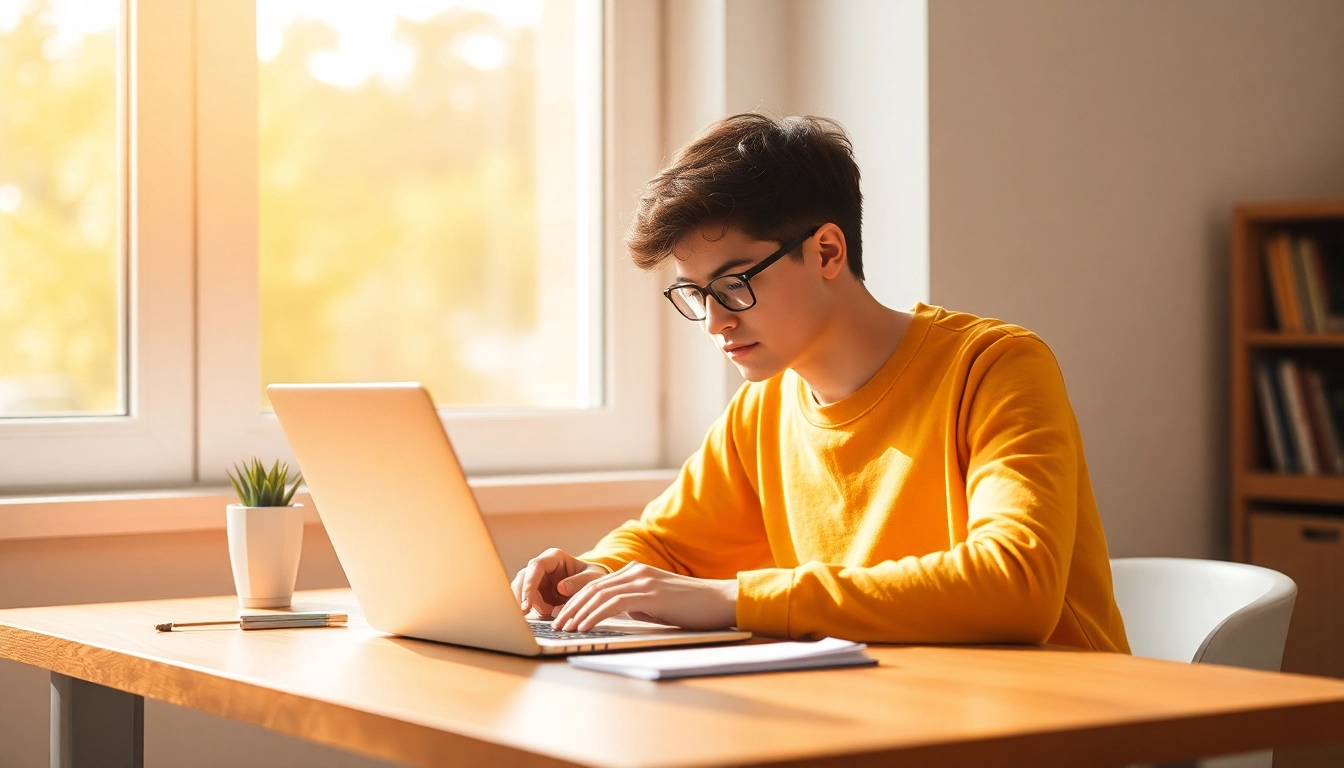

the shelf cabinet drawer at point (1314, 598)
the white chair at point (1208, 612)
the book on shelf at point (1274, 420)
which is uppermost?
the book on shelf at point (1274, 420)

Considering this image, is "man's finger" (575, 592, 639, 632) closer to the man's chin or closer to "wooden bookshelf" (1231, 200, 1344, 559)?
the man's chin

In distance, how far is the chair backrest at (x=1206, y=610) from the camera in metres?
1.54

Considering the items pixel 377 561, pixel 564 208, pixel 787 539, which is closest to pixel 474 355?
pixel 564 208

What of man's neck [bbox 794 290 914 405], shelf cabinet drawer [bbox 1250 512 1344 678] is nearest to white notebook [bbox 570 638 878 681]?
man's neck [bbox 794 290 914 405]

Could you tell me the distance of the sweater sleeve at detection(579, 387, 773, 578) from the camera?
1.87m

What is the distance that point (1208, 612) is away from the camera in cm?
174

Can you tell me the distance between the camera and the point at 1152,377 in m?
2.88

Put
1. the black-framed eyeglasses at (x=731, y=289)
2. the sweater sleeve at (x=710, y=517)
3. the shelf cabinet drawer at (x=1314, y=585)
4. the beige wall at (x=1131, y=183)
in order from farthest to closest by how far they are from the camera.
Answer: the shelf cabinet drawer at (x=1314, y=585), the beige wall at (x=1131, y=183), the sweater sleeve at (x=710, y=517), the black-framed eyeglasses at (x=731, y=289)

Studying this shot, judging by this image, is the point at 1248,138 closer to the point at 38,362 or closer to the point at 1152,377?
the point at 1152,377

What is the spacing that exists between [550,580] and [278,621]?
0.97 ft

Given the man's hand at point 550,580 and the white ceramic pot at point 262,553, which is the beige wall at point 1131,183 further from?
the white ceramic pot at point 262,553

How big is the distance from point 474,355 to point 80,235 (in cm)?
72

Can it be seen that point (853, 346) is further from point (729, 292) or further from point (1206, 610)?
point (1206, 610)

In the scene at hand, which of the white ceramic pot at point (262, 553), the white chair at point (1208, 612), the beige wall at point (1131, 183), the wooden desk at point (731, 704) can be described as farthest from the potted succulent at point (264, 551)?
the beige wall at point (1131, 183)
